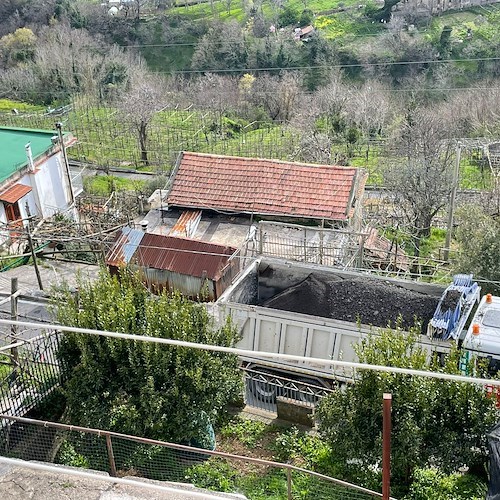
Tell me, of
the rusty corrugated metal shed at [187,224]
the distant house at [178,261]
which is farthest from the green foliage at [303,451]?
the rusty corrugated metal shed at [187,224]

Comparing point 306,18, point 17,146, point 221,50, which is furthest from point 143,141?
point 306,18

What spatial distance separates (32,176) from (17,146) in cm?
282

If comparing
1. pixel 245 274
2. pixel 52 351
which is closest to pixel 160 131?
pixel 245 274

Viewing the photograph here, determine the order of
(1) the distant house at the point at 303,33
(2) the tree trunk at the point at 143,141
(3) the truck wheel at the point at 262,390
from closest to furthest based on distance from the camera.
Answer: (3) the truck wheel at the point at 262,390, (2) the tree trunk at the point at 143,141, (1) the distant house at the point at 303,33

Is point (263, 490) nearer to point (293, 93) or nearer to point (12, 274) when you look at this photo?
point (12, 274)

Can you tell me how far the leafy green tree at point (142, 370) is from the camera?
10141mm

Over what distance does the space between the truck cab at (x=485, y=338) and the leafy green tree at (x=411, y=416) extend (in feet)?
6.09

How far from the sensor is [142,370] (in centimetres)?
1025

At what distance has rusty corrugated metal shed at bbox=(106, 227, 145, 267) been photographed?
17.7m

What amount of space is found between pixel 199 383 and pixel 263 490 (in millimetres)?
2087

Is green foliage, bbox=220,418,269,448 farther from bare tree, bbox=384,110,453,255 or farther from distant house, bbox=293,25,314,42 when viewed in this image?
distant house, bbox=293,25,314,42

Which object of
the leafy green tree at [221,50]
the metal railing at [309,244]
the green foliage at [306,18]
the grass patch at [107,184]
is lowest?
the grass patch at [107,184]

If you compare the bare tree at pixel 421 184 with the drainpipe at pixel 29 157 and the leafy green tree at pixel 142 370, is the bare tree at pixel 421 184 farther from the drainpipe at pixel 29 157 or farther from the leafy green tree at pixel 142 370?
the leafy green tree at pixel 142 370

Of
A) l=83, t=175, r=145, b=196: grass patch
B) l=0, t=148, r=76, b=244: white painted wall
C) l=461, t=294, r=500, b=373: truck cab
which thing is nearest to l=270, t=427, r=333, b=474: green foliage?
l=461, t=294, r=500, b=373: truck cab
